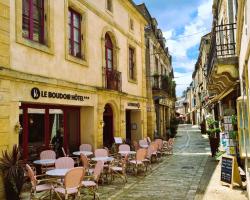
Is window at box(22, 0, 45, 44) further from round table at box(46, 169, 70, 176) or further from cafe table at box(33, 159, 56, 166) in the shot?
round table at box(46, 169, 70, 176)

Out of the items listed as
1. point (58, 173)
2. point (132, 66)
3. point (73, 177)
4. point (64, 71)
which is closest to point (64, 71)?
point (64, 71)

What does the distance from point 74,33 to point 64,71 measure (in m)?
1.95

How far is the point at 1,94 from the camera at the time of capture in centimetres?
725

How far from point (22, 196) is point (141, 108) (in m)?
11.0

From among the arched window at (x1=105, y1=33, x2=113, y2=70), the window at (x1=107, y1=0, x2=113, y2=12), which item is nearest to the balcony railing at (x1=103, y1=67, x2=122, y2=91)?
the arched window at (x1=105, y1=33, x2=113, y2=70)

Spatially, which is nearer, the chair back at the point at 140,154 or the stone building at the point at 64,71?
the stone building at the point at 64,71

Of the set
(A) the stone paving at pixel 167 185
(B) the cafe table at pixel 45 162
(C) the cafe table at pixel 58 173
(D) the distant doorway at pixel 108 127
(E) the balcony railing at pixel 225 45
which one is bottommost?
(A) the stone paving at pixel 167 185

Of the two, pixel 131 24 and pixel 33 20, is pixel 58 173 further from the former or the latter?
pixel 131 24

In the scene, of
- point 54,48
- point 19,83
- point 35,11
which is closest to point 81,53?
point 54,48

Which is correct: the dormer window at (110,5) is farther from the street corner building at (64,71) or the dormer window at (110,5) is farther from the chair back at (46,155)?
the chair back at (46,155)

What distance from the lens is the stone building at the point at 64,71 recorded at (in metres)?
7.75

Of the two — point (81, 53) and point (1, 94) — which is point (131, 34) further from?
point (1, 94)

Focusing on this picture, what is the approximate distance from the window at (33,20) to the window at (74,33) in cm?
166

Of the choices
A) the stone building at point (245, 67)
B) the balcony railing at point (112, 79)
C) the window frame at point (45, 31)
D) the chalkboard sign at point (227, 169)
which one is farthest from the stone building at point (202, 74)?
the stone building at point (245, 67)
